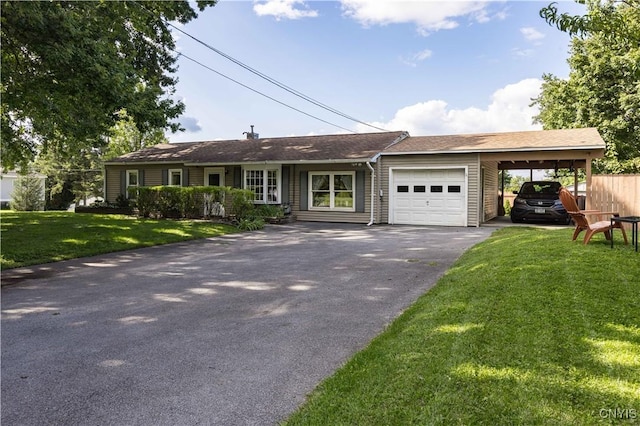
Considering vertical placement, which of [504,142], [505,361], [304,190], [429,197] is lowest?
[505,361]

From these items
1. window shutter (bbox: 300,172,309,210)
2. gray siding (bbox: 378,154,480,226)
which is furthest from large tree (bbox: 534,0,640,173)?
window shutter (bbox: 300,172,309,210)

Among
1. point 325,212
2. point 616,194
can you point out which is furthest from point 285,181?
point 616,194

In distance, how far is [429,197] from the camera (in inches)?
620

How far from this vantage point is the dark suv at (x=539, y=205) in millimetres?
14664

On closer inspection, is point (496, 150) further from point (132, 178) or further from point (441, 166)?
point (132, 178)

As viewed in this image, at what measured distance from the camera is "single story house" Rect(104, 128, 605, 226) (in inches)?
583

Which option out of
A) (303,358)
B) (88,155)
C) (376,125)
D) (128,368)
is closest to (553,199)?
(303,358)

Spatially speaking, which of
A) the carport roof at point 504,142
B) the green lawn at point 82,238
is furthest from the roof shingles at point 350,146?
the green lawn at point 82,238

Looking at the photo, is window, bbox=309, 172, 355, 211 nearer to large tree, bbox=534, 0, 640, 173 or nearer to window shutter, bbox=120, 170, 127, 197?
window shutter, bbox=120, 170, 127, 197

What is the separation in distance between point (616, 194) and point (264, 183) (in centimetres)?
1293

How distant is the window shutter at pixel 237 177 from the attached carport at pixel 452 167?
6.71m

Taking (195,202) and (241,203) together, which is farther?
(195,202)

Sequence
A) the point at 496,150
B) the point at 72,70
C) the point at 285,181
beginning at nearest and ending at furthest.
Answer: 1. the point at 72,70
2. the point at 496,150
3. the point at 285,181

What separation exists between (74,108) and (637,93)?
22716 mm
